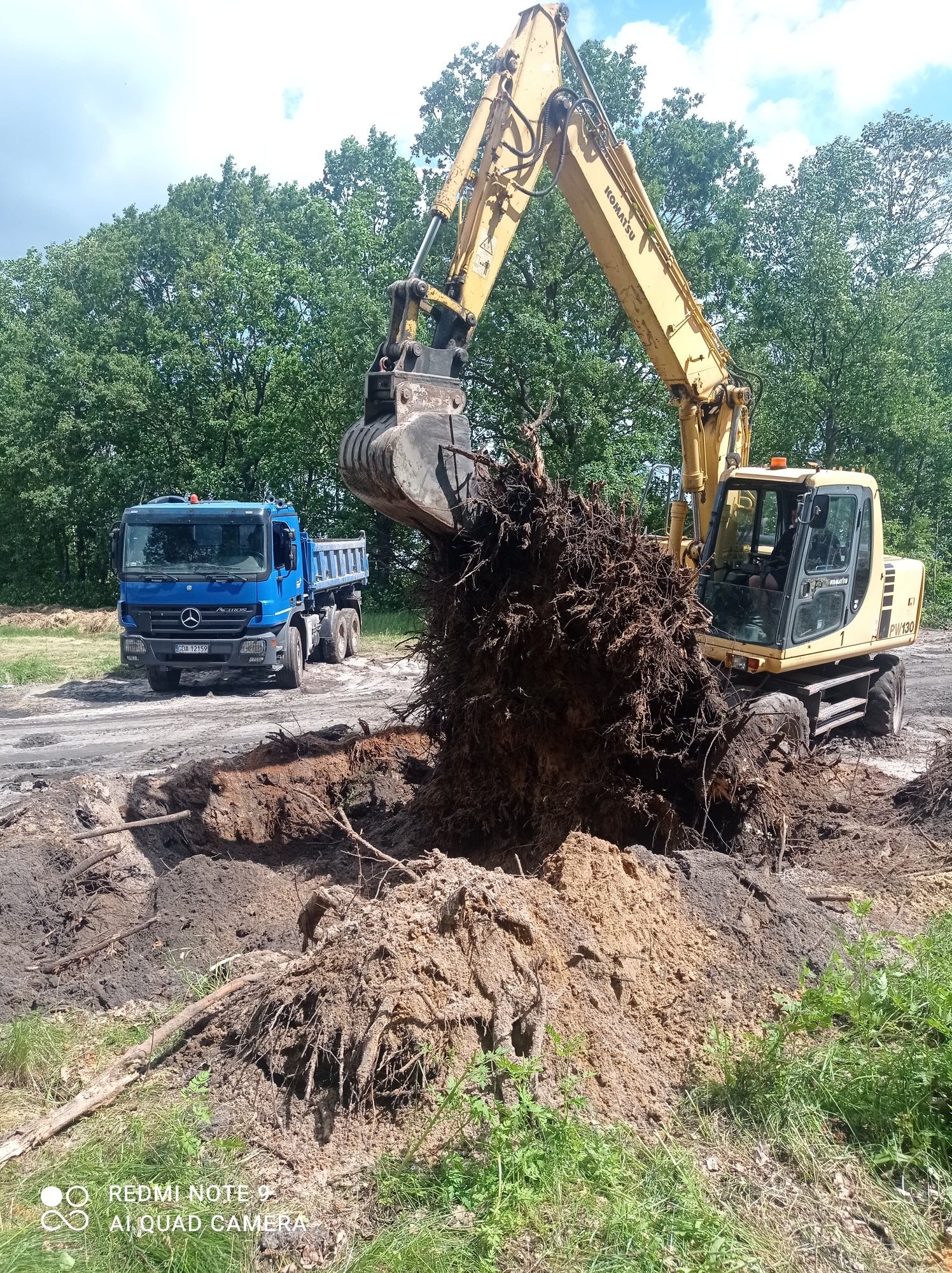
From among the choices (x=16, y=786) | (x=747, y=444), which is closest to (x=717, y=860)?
(x=747, y=444)

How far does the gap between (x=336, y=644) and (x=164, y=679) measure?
129 inches

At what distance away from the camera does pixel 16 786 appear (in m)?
8.73

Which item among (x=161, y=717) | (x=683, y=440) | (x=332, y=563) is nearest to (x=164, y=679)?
(x=161, y=717)

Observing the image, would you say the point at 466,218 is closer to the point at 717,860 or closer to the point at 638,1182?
the point at 717,860

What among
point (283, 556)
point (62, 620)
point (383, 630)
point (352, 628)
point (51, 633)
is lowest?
point (51, 633)

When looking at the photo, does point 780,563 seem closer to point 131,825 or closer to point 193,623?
point 131,825

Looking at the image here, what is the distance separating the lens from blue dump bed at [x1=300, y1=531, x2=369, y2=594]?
14648 mm

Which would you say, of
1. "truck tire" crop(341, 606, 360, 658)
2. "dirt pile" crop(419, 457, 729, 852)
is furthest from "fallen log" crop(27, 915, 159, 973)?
"truck tire" crop(341, 606, 360, 658)

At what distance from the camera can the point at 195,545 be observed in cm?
1303

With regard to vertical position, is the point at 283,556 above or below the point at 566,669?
below

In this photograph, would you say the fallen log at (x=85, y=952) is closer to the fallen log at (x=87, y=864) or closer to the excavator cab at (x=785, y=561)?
the fallen log at (x=87, y=864)

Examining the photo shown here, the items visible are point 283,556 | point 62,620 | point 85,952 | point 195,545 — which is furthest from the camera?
point 62,620

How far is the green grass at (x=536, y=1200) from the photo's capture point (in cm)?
284

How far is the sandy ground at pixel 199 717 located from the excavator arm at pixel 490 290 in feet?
10.6
